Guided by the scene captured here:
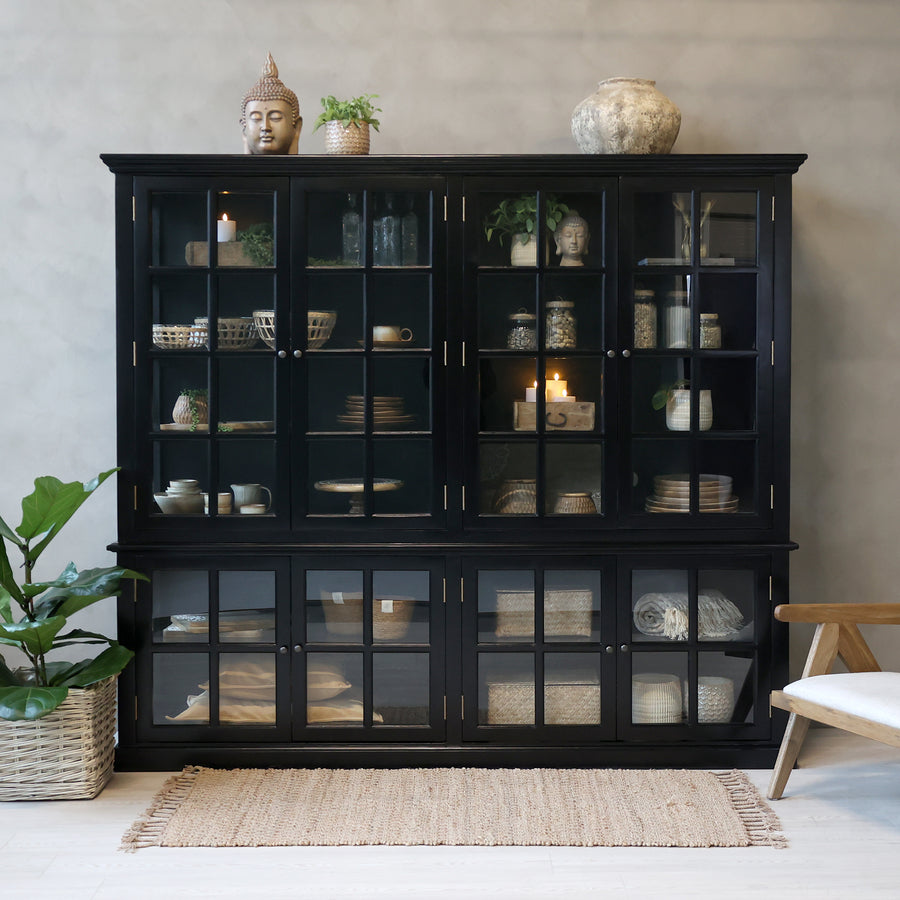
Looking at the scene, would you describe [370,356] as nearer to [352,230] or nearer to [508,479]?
[352,230]

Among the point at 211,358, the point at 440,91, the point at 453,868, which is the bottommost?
the point at 453,868

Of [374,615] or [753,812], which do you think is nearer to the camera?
[753,812]

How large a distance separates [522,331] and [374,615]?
3.53ft

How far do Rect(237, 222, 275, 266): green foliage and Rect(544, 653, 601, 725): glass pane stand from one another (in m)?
1.63

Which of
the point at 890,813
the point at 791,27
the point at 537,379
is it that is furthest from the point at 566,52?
the point at 890,813

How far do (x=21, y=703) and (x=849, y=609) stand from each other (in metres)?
2.56

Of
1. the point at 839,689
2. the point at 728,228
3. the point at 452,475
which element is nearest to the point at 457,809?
the point at 452,475

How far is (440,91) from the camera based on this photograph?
3449 mm

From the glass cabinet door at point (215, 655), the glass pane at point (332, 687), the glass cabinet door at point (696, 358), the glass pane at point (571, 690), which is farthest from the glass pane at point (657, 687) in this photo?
the glass cabinet door at point (215, 655)

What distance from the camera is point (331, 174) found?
299 cm

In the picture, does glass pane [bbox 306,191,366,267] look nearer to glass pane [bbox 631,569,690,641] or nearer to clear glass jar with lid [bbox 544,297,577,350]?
clear glass jar with lid [bbox 544,297,577,350]

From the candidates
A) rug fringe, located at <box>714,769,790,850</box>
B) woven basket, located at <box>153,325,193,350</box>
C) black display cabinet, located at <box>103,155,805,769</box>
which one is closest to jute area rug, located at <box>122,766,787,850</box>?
rug fringe, located at <box>714,769,790,850</box>

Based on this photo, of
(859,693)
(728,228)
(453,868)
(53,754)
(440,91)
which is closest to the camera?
(453,868)

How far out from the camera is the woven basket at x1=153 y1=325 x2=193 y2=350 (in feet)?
9.90
